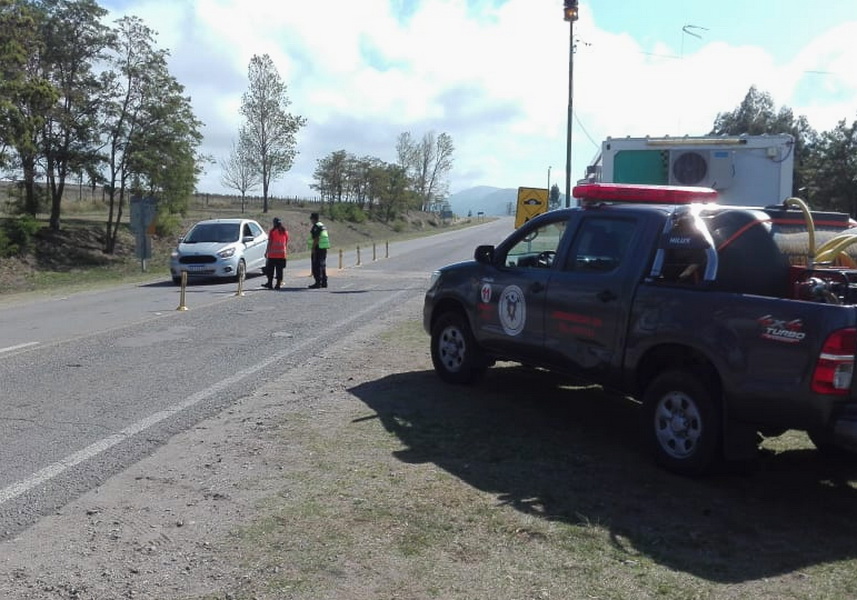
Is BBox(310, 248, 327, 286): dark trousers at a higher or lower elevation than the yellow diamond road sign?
lower

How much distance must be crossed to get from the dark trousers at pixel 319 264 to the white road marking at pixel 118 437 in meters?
9.11

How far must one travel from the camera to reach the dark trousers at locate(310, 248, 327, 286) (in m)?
20.2

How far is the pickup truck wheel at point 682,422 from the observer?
19.2ft

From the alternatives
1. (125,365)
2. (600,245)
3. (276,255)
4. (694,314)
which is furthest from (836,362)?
(276,255)

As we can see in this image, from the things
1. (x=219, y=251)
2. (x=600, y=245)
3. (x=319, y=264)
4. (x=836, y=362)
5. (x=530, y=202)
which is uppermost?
(x=530, y=202)

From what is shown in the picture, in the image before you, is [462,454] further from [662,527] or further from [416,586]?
Result: [416,586]

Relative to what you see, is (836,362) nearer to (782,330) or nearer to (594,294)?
(782,330)

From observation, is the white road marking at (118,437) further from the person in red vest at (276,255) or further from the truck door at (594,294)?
the person in red vest at (276,255)

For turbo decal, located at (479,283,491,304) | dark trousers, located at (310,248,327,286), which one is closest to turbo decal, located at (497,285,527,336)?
turbo decal, located at (479,283,491,304)

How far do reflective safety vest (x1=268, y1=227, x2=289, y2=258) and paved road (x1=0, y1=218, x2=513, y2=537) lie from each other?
86 cm

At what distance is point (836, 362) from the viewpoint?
5102 mm

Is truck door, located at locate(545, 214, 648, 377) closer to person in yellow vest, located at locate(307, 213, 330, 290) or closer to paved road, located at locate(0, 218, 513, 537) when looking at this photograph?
paved road, located at locate(0, 218, 513, 537)

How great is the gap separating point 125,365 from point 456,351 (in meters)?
4.15

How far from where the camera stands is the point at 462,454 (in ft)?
21.4
